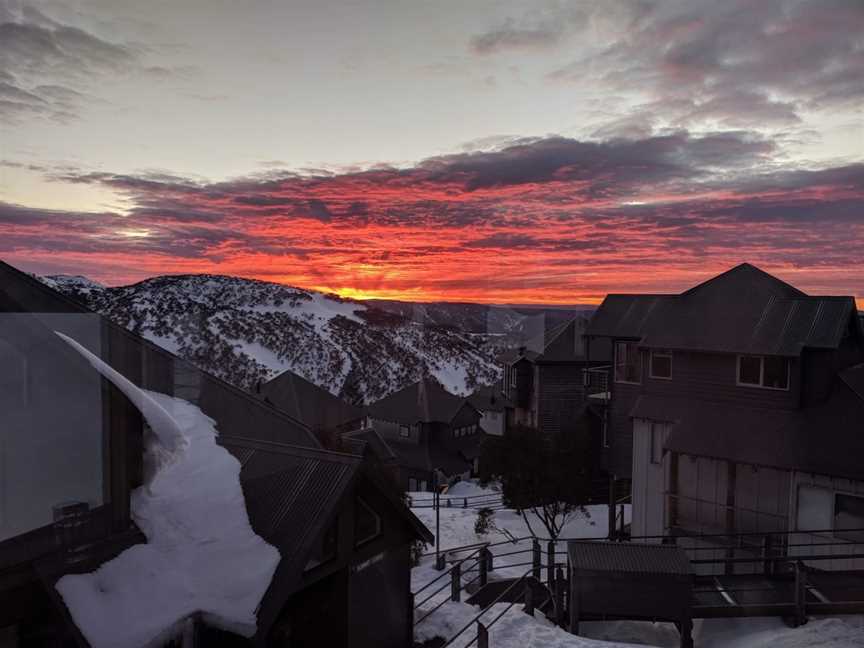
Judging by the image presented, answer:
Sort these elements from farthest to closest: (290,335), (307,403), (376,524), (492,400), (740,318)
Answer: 1. (290,335)
2. (307,403)
3. (492,400)
4. (740,318)
5. (376,524)

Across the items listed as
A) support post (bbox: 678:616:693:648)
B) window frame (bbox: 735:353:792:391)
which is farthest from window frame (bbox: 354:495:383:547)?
window frame (bbox: 735:353:792:391)

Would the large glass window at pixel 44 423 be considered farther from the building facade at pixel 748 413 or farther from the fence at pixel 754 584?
the building facade at pixel 748 413

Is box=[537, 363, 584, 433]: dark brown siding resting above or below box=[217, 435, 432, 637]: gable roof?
below

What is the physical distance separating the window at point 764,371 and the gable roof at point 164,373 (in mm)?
13834

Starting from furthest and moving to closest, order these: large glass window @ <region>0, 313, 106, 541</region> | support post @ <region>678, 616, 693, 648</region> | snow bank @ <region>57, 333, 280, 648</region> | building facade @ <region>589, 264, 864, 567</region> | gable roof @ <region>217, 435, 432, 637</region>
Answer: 1. building facade @ <region>589, 264, 864, 567</region>
2. support post @ <region>678, 616, 693, 648</region>
3. gable roof @ <region>217, 435, 432, 637</region>
4. snow bank @ <region>57, 333, 280, 648</region>
5. large glass window @ <region>0, 313, 106, 541</region>

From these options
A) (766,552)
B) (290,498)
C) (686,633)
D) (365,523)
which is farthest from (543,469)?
(290,498)

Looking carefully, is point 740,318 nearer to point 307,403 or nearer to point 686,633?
point 686,633

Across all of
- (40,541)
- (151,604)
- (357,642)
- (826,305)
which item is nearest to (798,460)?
(826,305)

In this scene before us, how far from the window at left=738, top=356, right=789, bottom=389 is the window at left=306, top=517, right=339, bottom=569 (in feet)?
45.5

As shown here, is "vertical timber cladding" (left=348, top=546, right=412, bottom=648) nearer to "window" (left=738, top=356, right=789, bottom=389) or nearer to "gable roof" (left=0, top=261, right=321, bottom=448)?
"gable roof" (left=0, top=261, right=321, bottom=448)

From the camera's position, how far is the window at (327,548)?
988cm

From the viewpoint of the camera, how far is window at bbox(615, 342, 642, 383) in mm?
21719

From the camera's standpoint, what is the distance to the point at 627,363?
2206 cm

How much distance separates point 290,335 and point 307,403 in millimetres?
77494
